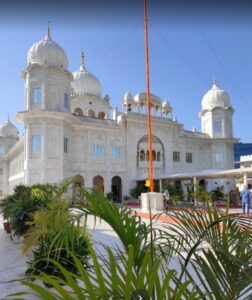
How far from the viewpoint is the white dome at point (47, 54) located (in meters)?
25.1

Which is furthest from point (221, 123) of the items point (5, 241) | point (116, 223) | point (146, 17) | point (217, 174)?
point (116, 223)

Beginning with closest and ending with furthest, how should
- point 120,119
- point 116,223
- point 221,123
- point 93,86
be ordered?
point 116,223, point 120,119, point 221,123, point 93,86

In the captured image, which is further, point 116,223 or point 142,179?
point 142,179

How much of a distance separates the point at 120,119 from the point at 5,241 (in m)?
21.0

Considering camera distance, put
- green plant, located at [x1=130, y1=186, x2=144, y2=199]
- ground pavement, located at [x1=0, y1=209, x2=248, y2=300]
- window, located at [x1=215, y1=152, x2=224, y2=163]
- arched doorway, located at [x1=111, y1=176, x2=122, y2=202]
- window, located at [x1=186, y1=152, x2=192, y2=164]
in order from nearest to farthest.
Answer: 1. ground pavement, located at [x1=0, y1=209, x2=248, y2=300]
2. green plant, located at [x1=130, y1=186, x2=144, y2=199]
3. arched doorway, located at [x1=111, y1=176, x2=122, y2=202]
4. window, located at [x1=186, y1=152, x2=192, y2=164]
5. window, located at [x1=215, y1=152, x2=224, y2=163]

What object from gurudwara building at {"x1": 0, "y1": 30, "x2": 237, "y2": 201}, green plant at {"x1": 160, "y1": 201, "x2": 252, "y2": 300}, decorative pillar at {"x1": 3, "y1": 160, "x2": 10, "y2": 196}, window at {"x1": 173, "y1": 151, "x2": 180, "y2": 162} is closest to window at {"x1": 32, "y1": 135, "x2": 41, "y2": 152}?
gurudwara building at {"x1": 0, "y1": 30, "x2": 237, "y2": 201}

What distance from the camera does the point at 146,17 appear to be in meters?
15.3

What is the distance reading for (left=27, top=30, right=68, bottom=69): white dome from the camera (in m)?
25.1

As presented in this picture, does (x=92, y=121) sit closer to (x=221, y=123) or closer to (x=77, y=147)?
(x=77, y=147)

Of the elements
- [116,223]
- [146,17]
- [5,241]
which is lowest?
[5,241]

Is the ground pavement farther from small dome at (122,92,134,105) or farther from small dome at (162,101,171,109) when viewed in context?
small dome at (162,101,171,109)

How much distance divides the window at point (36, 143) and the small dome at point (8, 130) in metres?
22.7

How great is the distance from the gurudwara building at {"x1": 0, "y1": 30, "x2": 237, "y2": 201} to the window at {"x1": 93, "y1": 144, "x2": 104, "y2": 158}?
98 mm

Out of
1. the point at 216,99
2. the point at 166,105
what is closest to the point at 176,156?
the point at 166,105
